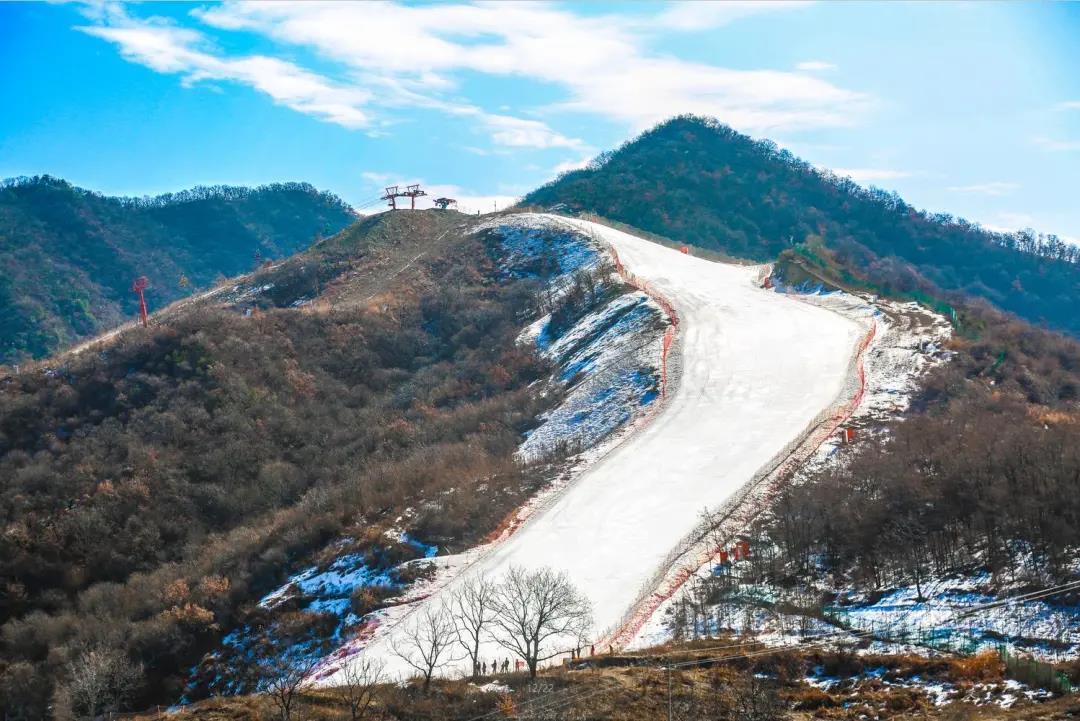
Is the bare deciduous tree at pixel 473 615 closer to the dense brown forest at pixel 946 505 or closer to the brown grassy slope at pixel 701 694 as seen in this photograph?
the brown grassy slope at pixel 701 694

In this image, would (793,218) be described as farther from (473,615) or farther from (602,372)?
(473,615)

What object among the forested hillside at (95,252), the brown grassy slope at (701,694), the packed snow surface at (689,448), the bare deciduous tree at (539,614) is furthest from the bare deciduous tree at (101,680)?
the forested hillside at (95,252)

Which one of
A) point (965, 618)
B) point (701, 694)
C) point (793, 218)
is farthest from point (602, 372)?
point (793, 218)

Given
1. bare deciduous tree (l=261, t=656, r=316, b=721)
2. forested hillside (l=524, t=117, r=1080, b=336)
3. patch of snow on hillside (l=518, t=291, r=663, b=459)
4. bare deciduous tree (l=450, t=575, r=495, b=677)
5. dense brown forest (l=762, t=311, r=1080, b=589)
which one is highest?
forested hillside (l=524, t=117, r=1080, b=336)

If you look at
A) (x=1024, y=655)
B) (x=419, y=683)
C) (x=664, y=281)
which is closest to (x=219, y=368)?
(x=664, y=281)

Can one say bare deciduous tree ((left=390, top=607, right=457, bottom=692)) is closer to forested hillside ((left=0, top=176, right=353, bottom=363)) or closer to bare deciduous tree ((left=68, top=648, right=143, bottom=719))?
bare deciduous tree ((left=68, top=648, right=143, bottom=719))

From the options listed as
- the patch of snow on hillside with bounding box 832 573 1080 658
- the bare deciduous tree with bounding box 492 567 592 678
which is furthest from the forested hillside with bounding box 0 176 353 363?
the patch of snow on hillside with bounding box 832 573 1080 658
